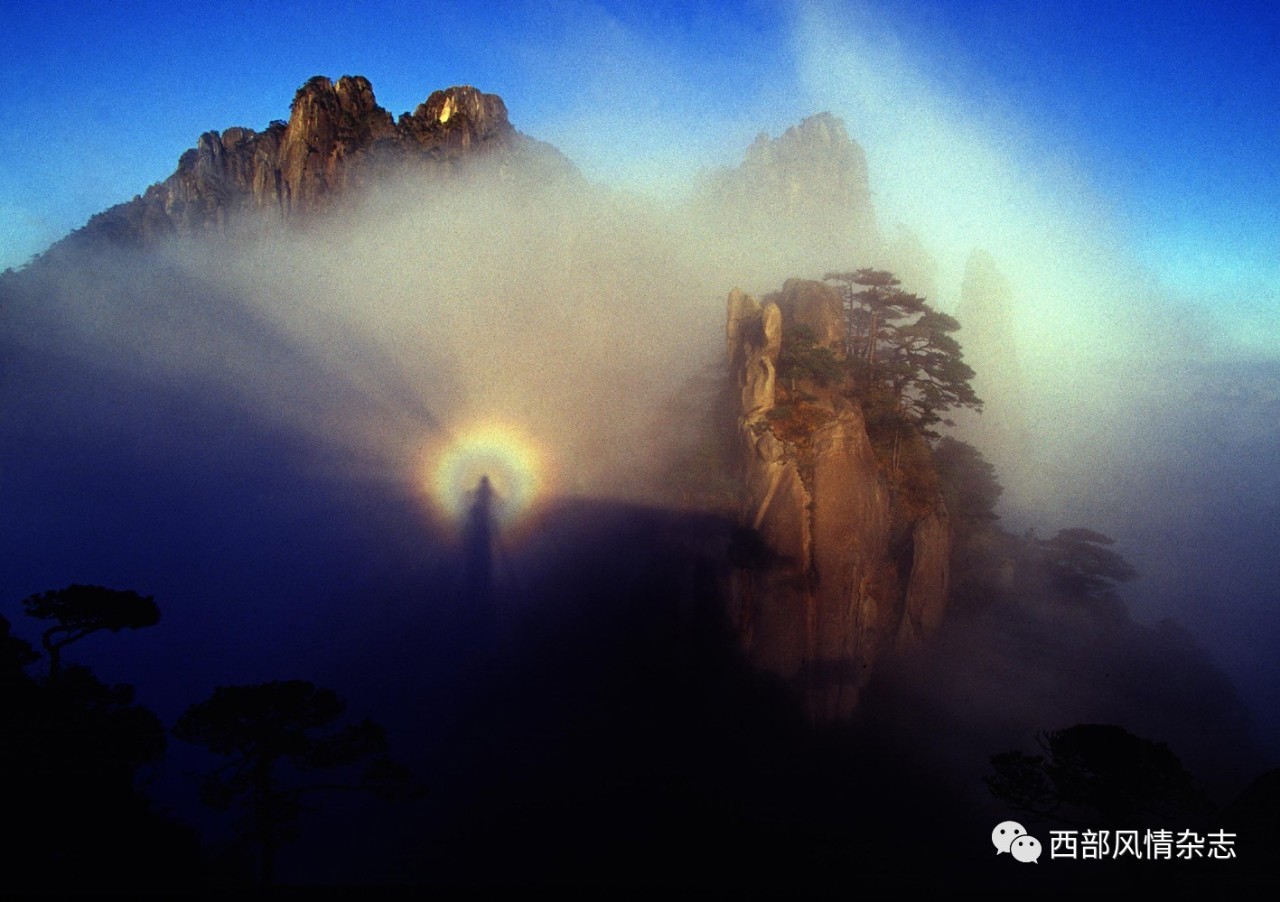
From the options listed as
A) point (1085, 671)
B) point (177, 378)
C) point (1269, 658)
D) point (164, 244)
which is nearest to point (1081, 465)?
point (1269, 658)

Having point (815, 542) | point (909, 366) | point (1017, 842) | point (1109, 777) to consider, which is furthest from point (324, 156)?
point (1017, 842)

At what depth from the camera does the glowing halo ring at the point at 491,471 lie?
31562 millimetres

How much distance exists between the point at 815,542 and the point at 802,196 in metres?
59.6

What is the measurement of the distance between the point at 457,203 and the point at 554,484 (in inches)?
1108

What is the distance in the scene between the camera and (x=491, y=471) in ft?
108

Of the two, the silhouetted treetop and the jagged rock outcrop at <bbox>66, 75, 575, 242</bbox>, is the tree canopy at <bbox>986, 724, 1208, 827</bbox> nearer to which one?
the silhouetted treetop

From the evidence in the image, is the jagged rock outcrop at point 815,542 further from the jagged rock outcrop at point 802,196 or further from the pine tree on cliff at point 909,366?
the jagged rock outcrop at point 802,196

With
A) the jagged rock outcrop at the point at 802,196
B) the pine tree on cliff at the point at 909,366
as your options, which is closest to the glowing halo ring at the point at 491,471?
the pine tree on cliff at the point at 909,366

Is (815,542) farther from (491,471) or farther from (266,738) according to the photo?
(266,738)

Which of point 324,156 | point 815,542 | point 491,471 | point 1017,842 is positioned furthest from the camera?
point 324,156

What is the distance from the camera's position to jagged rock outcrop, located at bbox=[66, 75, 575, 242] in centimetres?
4700

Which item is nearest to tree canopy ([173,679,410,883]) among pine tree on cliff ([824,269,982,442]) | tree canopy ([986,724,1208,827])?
tree canopy ([986,724,1208,827])

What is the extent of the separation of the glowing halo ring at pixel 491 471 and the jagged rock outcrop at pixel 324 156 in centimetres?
2506

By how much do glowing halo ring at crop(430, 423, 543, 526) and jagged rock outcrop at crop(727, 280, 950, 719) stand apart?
12.1 m
